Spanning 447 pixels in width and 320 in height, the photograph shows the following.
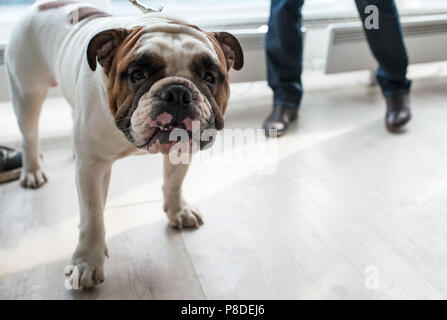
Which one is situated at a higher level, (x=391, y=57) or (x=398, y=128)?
(x=391, y=57)

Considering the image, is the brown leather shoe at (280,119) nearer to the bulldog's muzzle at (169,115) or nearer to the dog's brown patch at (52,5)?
the dog's brown patch at (52,5)

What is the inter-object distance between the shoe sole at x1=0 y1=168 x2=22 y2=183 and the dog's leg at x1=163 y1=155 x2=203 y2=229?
26.5 inches

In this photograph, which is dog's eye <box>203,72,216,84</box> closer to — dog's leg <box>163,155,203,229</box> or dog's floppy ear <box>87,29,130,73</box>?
dog's floppy ear <box>87,29,130,73</box>

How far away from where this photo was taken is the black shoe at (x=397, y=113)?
2.29 metres

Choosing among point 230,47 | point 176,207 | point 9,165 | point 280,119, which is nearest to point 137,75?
point 230,47

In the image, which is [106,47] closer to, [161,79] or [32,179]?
[161,79]

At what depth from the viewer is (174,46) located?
40.6 inches

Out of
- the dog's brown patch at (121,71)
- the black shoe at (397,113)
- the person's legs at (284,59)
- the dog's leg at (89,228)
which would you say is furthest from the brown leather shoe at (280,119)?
the dog's brown patch at (121,71)

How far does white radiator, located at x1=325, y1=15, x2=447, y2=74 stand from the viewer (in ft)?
8.67

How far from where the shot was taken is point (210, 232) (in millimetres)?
1556

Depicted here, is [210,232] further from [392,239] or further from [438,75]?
[438,75]

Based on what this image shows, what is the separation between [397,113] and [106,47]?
5.44ft

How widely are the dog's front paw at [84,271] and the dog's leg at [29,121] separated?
1.93 ft

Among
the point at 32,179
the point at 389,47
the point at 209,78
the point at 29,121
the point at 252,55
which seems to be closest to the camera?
the point at 209,78
